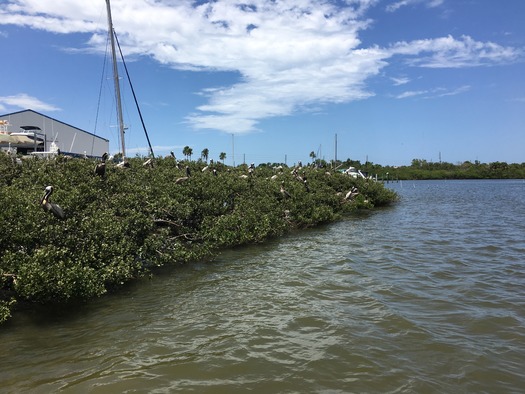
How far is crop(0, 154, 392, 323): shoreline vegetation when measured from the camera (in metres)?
7.30

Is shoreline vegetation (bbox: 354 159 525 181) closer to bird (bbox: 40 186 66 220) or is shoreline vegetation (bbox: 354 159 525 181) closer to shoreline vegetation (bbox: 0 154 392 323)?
shoreline vegetation (bbox: 0 154 392 323)

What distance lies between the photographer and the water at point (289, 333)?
5.22 meters

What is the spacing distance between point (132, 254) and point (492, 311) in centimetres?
824

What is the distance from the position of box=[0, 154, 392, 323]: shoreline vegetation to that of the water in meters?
0.64

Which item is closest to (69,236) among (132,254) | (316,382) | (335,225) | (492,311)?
(132,254)

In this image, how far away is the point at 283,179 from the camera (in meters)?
22.5

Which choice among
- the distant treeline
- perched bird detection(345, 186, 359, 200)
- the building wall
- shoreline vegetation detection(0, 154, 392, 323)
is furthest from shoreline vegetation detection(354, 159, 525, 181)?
shoreline vegetation detection(0, 154, 392, 323)

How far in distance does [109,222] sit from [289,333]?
16.8ft

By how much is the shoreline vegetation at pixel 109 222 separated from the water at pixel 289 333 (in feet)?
2.11

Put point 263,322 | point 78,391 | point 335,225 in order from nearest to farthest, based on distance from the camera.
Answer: point 78,391, point 263,322, point 335,225

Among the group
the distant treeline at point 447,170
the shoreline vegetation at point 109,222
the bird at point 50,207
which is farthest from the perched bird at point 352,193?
the distant treeline at point 447,170

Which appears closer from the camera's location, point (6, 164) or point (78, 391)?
point (78, 391)

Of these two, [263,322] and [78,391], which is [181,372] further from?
[263,322]

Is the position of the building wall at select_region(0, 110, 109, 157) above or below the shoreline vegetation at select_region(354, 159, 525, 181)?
above
